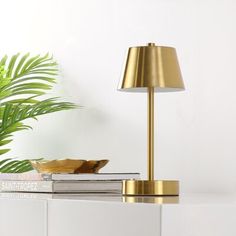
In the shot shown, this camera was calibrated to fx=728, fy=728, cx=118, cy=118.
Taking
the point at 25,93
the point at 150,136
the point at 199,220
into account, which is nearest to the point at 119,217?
the point at 199,220

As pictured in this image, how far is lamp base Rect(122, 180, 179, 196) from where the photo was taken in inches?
82.4

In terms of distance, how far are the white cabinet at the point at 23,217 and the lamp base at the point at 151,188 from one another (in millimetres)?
273

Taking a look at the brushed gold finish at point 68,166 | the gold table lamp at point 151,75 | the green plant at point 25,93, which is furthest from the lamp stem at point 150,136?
the green plant at point 25,93

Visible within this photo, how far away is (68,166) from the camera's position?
2400mm

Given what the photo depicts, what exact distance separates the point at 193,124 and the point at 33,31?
1008mm

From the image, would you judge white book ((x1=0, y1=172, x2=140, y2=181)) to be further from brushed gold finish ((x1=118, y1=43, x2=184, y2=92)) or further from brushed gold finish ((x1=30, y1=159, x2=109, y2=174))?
brushed gold finish ((x1=118, y1=43, x2=184, y2=92))

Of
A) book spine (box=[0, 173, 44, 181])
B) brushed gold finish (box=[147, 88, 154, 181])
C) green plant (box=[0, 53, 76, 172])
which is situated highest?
green plant (box=[0, 53, 76, 172])

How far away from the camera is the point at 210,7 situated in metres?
2.57

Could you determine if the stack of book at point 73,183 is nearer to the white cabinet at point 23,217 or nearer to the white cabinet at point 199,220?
the white cabinet at point 23,217

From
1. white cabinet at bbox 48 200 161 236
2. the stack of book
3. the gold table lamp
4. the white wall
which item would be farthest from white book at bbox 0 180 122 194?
the white wall

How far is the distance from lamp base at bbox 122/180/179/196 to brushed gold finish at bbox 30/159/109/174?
329 mm

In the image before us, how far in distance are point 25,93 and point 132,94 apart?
1.61 feet

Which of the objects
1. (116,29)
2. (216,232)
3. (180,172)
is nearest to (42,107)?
(116,29)

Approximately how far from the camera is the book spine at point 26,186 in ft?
7.38
